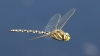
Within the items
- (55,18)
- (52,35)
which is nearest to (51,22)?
(55,18)

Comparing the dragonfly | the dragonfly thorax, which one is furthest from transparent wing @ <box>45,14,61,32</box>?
the dragonfly thorax

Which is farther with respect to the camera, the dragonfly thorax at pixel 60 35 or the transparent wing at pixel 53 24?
the transparent wing at pixel 53 24

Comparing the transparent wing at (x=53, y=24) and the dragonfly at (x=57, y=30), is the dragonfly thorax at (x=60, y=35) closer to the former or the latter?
the dragonfly at (x=57, y=30)

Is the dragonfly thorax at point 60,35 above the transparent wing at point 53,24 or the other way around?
the other way around

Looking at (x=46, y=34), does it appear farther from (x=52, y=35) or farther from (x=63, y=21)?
(x=63, y=21)

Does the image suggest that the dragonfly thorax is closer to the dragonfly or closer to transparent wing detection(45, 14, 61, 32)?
the dragonfly

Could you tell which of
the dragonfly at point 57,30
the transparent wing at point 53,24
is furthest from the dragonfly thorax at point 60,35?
the transparent wing at point 53,24

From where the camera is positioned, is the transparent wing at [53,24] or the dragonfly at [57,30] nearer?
the dragonfly at [57,30]

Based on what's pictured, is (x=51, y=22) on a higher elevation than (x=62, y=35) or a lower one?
higher

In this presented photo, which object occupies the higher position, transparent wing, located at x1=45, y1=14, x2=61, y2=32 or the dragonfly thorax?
transparent wing, located at x1=45, y1=14, x2=61, y2=32

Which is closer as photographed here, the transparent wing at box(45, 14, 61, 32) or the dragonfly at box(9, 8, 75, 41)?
the dragonfly at box(9, 8, 75, 41)

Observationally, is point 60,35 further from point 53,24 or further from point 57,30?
point 53,24
